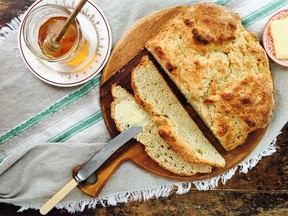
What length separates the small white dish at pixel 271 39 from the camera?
113 inches

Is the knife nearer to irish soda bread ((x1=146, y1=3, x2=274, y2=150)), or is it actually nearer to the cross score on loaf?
the cross score on loaf

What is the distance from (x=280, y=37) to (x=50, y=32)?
1.29m

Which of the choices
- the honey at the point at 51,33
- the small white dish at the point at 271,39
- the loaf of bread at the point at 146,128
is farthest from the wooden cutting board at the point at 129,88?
the small white dish at the point at 271,39

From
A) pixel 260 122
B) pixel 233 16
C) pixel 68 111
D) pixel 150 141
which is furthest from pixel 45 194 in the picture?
pixel 233 16

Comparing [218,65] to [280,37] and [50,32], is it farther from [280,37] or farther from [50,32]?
[50,32]

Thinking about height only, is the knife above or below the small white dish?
above

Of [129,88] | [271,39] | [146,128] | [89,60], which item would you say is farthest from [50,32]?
[271,39]

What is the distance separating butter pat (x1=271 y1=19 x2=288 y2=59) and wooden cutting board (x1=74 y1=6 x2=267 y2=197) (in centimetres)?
46

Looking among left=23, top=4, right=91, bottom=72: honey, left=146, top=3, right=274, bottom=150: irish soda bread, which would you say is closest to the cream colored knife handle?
left=23, top=4, right=91, bottom=72: honey

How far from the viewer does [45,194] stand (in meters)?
2.90

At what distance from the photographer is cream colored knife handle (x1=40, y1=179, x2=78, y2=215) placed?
2.82m

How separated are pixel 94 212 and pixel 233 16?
144 cm

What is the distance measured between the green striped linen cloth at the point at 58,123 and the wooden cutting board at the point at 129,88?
0.06m

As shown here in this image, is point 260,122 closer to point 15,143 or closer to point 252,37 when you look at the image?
point 252,37
